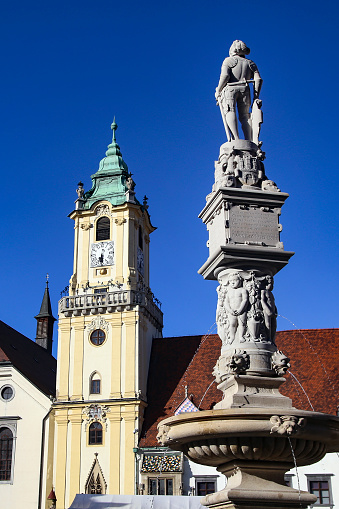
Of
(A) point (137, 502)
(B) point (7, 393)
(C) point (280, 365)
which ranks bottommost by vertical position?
(A) point (137, 502)

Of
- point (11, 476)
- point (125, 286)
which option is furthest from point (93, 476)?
point (125, 286)

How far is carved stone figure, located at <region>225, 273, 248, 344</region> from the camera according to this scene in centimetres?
786

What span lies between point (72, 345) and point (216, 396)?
8083 mm

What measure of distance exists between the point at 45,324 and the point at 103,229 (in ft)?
72.3

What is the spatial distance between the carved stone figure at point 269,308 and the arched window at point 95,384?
25852mm

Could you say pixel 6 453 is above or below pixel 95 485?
above

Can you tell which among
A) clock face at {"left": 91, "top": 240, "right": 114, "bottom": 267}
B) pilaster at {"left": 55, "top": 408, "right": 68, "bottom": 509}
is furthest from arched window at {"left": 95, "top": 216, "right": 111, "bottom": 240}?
pilaster at {"left": 55, "top": 408, "right": 68, "bottom": 509}

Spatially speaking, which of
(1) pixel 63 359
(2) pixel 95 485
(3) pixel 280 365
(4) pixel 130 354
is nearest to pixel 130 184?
(4) pixel 130 354

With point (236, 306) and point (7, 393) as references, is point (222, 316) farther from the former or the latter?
point (7, 393)

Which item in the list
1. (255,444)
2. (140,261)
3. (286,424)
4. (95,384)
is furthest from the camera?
(140,261)

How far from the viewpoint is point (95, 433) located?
3203 cm

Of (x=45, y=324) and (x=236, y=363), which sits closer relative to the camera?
(x=236, y=363)

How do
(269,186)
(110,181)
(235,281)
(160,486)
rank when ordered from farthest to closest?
(110,181)
(160,486)
(269,186)
(235,281)

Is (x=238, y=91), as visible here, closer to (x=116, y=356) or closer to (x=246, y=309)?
(x=246, y=309)
